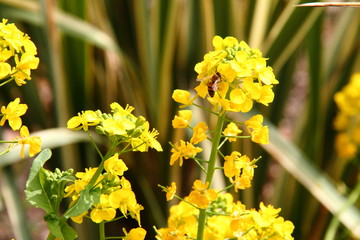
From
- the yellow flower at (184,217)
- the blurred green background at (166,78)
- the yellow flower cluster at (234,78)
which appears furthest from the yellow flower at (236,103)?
the blurred green background at (166,78)

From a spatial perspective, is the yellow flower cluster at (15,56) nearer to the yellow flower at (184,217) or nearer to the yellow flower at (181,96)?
the yellow flower at (181,96)

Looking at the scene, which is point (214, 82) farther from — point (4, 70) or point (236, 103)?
point (4, 70)

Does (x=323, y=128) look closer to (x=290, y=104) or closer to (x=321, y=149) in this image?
(x=321, y=149)

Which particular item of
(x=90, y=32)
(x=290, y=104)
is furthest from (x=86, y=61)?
(x=290, y=104)

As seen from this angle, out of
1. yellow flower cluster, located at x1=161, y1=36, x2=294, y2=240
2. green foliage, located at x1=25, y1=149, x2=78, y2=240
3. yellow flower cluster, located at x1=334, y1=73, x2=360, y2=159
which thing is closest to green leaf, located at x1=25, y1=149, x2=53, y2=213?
Result: green foliage, located at x1=25, y1=149, x2=78, y2=240

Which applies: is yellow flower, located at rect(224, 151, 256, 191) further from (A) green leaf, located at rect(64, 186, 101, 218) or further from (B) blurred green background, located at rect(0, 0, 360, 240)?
(B) blurred green background, located at rect(0, 0, 360, 240)

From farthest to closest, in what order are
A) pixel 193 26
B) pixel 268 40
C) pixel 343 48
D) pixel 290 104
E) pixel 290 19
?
pixel 290 104
pixel 343 48
pixel 193 26
pixel 268 40
pixel 290 19
